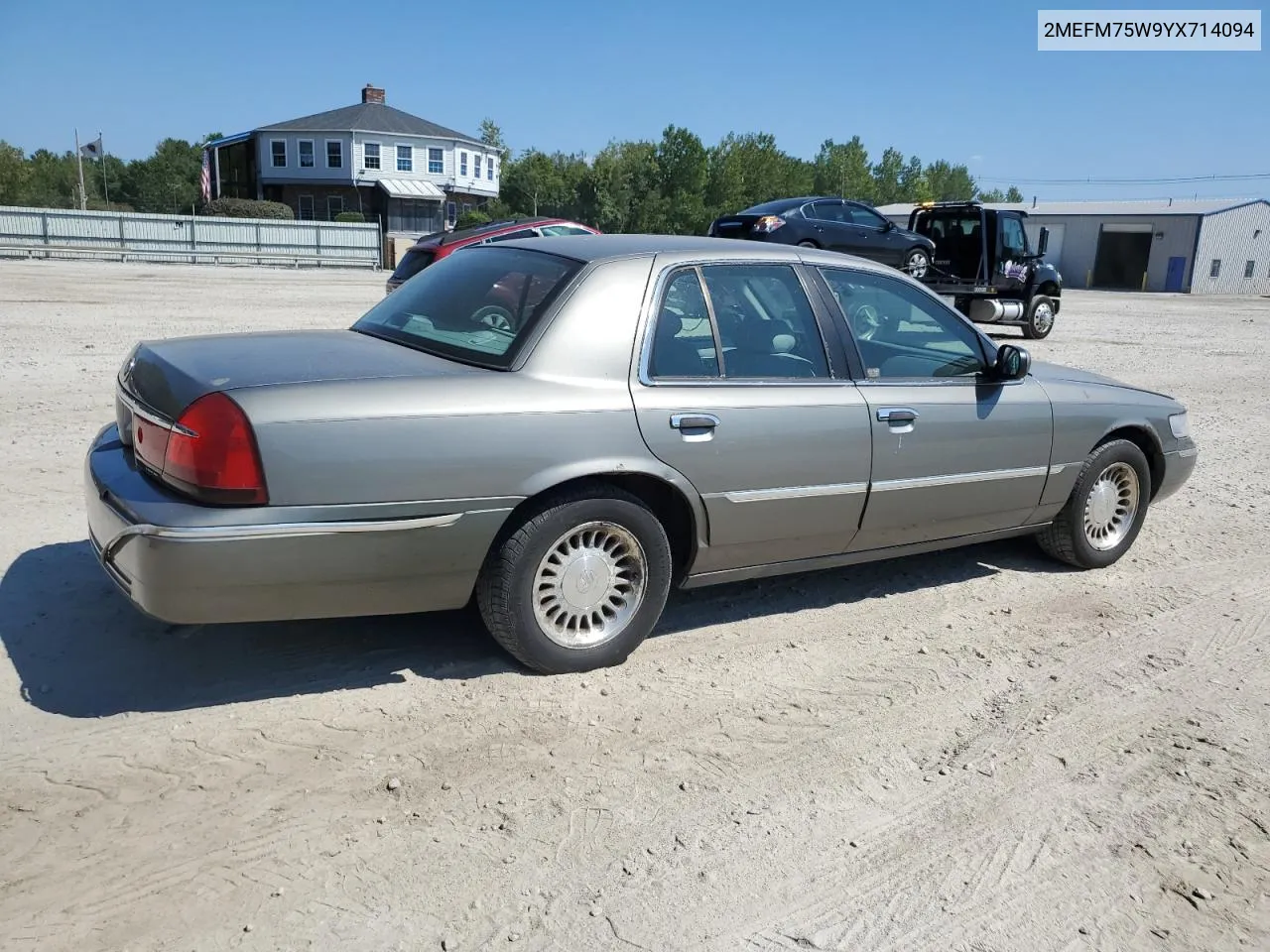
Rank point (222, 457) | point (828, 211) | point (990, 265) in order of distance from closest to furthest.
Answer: point (222, 457) → point (828, 211) → point (990, 265)

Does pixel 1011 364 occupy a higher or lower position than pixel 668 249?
lower

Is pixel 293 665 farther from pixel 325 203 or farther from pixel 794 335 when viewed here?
pixel 325 203

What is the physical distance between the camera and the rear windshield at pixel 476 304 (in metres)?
4.03

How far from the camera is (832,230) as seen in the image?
1903cm

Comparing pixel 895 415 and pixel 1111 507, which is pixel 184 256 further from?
pixel 895 415

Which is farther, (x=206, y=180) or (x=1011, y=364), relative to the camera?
(x=206, y=180)

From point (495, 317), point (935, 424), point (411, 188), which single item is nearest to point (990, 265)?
point (935, 424)

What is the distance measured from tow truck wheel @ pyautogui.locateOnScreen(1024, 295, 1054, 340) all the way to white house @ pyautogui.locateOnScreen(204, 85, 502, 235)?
44.1m

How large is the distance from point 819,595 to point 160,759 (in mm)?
3029

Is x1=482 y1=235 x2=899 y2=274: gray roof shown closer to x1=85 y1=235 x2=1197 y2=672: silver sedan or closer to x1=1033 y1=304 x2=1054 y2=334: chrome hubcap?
x1=85 y1=235 x2=1197 y2=672: silver sedan

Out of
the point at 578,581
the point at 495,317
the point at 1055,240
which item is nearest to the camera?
the point at 578,581

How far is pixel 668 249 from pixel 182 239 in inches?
Answer: 1306

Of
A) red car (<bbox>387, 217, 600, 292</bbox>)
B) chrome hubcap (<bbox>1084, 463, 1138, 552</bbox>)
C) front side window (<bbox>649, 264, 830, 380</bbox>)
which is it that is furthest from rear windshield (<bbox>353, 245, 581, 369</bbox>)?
red car (<bbox>387, 217, 600, 292</bbox>)


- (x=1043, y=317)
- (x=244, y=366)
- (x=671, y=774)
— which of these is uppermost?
(x=244, y=366)
